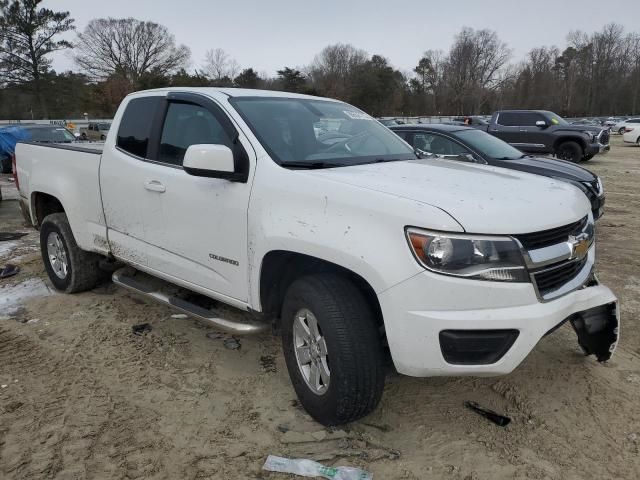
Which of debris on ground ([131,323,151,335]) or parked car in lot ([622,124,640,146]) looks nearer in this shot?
debris on ground ([131,323,151,335])

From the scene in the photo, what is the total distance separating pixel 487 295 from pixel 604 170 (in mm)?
16907

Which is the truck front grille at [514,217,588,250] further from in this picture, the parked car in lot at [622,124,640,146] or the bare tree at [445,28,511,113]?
the bare tree at [445,28,511,113]

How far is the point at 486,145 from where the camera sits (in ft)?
26.2

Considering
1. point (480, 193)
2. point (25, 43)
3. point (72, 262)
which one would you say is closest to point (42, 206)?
point (72, 262)

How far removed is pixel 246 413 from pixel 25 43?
56.7 m

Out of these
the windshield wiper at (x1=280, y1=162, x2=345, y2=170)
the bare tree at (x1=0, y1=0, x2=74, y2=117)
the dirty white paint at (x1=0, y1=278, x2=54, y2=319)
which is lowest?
the dirty white paint at (x1=0, y1=278, x2=54, y2=319)

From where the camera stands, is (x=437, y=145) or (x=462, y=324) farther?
(x=437, y=145)

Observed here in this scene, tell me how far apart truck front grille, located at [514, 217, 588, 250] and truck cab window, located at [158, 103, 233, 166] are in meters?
1.90

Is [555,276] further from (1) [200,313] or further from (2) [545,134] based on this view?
(2) [545,134]

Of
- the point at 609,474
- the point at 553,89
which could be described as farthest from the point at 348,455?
the point at 553,89

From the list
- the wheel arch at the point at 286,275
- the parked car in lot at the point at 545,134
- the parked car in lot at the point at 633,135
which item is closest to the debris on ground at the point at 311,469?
the wheel arch at the point at 286,275

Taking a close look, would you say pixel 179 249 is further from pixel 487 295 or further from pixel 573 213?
pixel 573 213

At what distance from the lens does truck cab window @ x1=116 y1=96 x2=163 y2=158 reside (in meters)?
3.92

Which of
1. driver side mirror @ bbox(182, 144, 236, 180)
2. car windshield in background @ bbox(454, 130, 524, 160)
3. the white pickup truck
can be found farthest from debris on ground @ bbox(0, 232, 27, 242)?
car windshield in background @ bbox(454, 130, 524, 160)
